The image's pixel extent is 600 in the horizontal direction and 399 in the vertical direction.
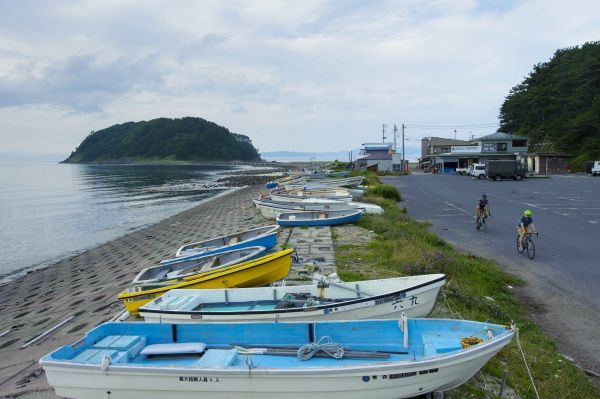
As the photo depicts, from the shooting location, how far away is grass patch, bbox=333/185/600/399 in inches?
251

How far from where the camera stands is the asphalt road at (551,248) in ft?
28.6

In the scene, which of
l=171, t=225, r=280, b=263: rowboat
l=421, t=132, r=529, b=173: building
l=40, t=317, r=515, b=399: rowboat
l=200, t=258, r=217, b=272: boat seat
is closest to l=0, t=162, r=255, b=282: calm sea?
l=171, t=225, r=280, b=263: rowboat

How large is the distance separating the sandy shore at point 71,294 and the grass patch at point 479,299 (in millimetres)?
6532

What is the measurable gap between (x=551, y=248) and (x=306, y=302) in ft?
37.4

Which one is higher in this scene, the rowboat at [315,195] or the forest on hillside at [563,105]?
the forest on hillside at [563,105]

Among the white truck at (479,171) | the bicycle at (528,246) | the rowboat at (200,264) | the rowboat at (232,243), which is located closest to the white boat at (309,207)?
the rowboat at (232,243)

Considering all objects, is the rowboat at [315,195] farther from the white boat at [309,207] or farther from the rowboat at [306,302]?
the rowboat at [306,302]

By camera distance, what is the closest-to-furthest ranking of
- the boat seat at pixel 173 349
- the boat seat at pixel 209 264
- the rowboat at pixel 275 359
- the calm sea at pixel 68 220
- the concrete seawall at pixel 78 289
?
1. the rowboat at pixel 275 359
2. the boat seat at pixel 173 349
3. the concrete seawall at pixel 78 289
4. the boat seat at pixel 209 264
5. the calm sea at pixel 68 220

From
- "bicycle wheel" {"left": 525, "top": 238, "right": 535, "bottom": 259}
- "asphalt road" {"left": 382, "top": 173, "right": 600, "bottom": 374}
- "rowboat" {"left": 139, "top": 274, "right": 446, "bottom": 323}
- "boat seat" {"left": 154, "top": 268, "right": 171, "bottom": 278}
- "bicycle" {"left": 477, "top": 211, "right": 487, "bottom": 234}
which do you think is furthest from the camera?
"bicycle" {"left": 477, "top": 211, "right": 487, "bottom": 234}

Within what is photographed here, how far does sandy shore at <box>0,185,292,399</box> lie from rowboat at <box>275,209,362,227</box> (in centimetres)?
317

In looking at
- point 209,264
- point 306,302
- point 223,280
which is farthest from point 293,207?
point 306,302

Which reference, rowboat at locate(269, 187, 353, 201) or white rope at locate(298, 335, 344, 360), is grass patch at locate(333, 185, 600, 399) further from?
rowboat at locate(269, 187, 353, 201)

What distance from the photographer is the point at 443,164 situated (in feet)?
234

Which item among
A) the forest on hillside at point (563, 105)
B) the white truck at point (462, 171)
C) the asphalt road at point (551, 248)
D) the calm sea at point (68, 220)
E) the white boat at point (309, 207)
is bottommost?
the calm sea at point (68, 220)
